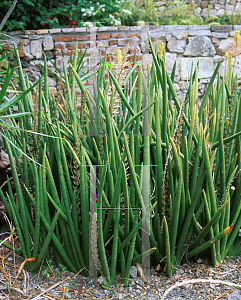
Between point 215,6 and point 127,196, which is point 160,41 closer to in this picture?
point 215,6

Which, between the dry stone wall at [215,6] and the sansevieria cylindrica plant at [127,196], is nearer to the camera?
the sansevieria cylindrica plant at [127,196]

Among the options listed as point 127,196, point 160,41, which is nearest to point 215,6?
point 160,41

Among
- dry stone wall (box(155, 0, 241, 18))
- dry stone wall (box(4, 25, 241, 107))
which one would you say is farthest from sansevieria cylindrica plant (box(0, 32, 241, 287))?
dry stone wall (box(155, 0, 241, 18))

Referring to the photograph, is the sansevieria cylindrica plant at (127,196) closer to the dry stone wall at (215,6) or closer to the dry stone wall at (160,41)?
the dry stone wall at (160,41)

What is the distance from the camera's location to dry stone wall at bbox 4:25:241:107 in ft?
11.7

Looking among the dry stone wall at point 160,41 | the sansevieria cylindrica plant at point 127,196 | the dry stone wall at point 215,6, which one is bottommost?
the sansevieria cylindrica plant at point 127,196

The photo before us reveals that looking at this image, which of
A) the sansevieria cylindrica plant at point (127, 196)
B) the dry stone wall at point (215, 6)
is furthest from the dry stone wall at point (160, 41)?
the sansevieria cylindrica plant at point (127, 196)

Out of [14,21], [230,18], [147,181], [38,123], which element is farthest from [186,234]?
[230,18]

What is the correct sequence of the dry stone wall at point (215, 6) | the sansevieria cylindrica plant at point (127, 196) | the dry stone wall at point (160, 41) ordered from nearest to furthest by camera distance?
the sansevieria cylindrica plant at point (127, 196), the dry stone wall at point (160, 41), the dry stone wall at point (215, 6)

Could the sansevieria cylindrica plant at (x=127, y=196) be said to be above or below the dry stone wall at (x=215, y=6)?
below

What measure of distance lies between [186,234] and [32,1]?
4066 millimetres

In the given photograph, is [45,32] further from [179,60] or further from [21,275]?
[21,275]

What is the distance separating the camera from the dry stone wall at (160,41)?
3.57 meters

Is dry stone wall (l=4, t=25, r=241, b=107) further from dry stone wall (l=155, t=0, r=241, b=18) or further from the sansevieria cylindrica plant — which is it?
the sansevieria cylindrica plant
